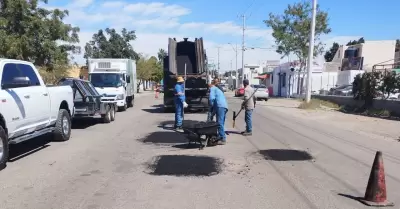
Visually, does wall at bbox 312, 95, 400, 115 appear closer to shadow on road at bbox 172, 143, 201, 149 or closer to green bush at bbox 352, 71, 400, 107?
green bush at bbox 352, 71, 400, 107

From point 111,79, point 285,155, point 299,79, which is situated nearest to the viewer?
point 285,155

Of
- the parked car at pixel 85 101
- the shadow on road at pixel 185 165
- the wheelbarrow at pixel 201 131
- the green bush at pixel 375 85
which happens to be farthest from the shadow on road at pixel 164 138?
the green bush at pixel 375 85

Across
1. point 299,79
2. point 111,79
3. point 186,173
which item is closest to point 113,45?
point 299,79

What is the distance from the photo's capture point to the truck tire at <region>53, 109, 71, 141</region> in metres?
11.6

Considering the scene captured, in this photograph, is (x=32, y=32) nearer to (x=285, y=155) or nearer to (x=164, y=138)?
(x=164, y=138)

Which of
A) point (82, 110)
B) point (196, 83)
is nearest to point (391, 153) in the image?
point (82, 110)

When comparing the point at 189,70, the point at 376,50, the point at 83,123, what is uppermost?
the point at 376,50

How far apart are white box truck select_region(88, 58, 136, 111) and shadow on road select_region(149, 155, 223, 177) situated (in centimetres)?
1122

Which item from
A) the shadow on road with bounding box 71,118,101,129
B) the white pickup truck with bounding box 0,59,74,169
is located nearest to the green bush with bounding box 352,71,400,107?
the shadow on road with bounding box 71,118,101,129

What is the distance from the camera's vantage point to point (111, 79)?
23688mm

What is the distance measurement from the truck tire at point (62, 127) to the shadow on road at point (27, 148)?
1.17 ft

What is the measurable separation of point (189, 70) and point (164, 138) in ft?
33.1

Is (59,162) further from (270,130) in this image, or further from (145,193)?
(270,130)

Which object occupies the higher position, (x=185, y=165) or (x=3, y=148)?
(x=3, y=148)
